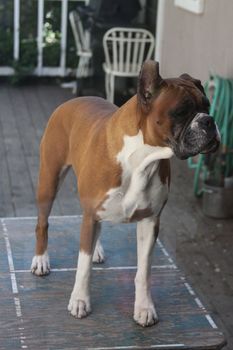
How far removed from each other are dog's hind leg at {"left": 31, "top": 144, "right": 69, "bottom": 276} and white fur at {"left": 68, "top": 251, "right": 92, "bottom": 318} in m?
0.38

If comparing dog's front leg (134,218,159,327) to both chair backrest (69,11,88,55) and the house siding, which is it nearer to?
the house siding

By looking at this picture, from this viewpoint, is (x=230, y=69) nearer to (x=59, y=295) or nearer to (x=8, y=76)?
(x=59, y=295)

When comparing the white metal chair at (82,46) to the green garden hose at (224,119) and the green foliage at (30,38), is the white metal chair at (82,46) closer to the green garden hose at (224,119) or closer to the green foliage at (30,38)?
the green foliage at (30,38)

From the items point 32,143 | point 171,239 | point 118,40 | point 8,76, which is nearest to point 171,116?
point 171,239

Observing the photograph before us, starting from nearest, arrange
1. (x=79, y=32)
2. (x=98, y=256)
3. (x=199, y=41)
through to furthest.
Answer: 1. (x=98, y=256)
2. (x=199, y=41)
3. (x=79, y=32)

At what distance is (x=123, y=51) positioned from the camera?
7.54 m

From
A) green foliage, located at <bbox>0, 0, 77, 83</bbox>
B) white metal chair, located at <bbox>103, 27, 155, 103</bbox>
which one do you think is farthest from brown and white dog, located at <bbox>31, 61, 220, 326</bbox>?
green foliage, located at <bbox>0, 0, 77, 83</bbox>

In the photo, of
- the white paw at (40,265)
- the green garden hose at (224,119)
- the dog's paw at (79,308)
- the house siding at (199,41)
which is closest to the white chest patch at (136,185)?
the dog's paw at (79,308)

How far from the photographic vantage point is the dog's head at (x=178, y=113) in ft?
7.01

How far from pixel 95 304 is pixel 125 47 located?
5.17 metres

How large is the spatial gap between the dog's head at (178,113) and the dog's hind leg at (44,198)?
0.86 meters

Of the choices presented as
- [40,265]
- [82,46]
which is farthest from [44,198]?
[82,46]

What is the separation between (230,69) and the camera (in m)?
5.51

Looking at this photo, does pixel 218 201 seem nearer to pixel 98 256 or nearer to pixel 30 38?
pixel 98 256
